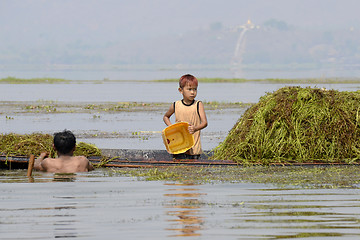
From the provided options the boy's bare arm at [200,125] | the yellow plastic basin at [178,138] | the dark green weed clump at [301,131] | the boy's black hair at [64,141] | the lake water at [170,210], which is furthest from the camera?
the yellow plastic basin at [178,138]

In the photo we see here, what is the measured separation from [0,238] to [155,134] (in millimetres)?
14814

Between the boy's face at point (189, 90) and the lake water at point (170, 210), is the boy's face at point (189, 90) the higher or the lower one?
the higher one

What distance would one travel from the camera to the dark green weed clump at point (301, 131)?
→ 13.1 metres

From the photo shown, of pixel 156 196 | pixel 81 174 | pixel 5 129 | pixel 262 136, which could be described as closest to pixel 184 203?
pixel 156 196

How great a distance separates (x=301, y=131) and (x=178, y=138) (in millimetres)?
1981

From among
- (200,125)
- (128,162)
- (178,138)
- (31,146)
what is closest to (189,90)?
(200,125)

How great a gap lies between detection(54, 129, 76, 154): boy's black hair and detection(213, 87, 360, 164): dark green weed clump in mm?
2680

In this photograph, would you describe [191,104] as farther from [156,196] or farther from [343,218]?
[343,218]

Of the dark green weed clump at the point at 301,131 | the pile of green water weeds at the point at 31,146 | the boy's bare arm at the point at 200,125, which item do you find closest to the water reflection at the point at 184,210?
the boy's bare arm at the point at 200,125

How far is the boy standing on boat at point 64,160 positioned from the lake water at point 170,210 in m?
0.69

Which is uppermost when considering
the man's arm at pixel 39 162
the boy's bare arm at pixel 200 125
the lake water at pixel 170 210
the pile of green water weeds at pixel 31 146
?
the boy's bare arm at pixel 200 125

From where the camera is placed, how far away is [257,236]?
704 cm

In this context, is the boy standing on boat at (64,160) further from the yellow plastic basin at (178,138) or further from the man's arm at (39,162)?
the yellow plastic basin at (178,138)

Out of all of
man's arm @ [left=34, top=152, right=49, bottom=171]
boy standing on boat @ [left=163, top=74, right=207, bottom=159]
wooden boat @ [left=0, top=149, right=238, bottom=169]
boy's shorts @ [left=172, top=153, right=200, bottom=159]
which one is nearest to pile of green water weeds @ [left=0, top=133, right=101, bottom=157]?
wooden boat @ [left=0, top=149, right=238, bottom=169]
